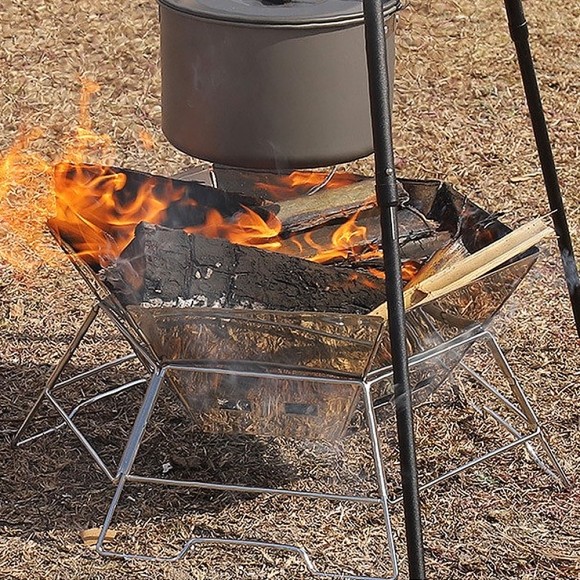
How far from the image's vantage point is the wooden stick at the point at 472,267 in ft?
7.96

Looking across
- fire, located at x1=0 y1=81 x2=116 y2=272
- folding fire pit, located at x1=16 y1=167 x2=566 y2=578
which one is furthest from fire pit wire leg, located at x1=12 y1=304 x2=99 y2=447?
fire, located at x1=0 y1=81 x2=116 y2=272

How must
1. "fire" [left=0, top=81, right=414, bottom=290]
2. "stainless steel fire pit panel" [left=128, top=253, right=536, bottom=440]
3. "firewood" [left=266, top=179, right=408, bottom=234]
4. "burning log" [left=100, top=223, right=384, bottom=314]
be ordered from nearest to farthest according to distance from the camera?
"stainless steel fire pit panel" [left=128, top=253, right=536, bottom=440] → "burning log" [left=100, top=223, right=384, bottom=314] → "fire" [left=0, top=81, right=414, bottom=290] → "firewood" [left=266, top=179, right=408, bottom=234]

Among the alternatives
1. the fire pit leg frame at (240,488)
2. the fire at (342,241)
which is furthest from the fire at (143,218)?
the fire pit leg frame at (240,488)

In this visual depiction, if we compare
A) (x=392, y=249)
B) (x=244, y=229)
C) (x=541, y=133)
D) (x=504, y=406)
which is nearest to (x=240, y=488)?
(x=244, y=229)

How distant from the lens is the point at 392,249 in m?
2.03

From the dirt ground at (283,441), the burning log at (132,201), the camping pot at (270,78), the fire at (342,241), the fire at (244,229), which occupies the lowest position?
the dirt ground at (283,441)

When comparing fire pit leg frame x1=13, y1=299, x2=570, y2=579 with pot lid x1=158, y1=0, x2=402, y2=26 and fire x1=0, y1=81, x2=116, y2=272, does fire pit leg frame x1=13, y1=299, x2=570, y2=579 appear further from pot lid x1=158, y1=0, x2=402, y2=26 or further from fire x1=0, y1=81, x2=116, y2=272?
fire x1=0, y1=81, x2=116, y2=272

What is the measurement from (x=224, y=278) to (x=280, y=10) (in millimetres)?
614

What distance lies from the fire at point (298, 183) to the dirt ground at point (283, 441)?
676 millimetres

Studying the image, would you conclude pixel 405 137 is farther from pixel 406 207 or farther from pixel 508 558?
pixel 508 558

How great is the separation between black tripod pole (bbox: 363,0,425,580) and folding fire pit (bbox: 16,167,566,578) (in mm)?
220

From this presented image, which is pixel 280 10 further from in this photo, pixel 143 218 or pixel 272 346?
pixel 272 346

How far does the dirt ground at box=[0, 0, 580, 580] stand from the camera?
2.62m

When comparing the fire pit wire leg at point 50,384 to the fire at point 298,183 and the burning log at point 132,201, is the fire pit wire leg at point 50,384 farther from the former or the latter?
the fire at point 298,183
